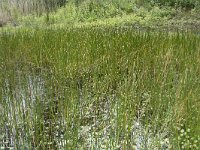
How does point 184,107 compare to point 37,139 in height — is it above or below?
above

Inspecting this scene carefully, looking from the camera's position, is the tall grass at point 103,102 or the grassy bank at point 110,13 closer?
the tall grass at point 103,102

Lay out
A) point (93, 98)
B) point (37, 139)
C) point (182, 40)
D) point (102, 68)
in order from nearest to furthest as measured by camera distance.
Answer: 1. point (37, 139)
2. point (93, 98)
3. point (102, 68)
4. point (182, 40)

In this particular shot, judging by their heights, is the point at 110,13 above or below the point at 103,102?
below

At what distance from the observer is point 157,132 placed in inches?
147

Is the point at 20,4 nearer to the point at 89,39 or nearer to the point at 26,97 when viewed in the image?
the point at 89,39

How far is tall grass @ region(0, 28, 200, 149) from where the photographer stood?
361cm

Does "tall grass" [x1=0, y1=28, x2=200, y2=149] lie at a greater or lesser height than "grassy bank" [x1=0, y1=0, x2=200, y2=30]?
greater

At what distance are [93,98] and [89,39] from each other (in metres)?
2.07

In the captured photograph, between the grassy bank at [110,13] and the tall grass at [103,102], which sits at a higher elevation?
the tall grass at [103,102]

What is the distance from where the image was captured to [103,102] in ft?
15.4

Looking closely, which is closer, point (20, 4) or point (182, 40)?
point (182, 40)

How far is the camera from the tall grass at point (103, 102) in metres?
3.61

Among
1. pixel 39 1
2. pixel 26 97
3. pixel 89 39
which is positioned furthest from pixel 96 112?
pixel 39 1

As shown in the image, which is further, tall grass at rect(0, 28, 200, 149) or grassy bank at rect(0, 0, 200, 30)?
grassy bank at rect(0, 0, 200, 30)
